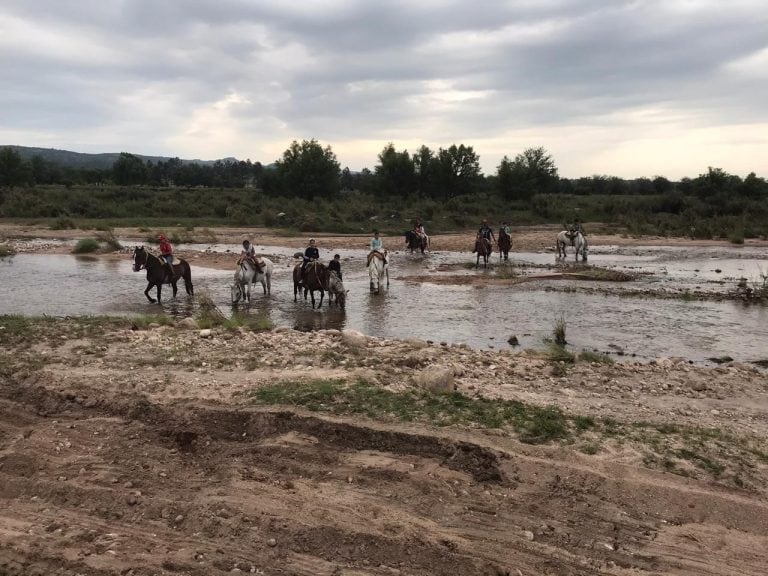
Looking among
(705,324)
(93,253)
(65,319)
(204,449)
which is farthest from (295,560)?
(93,253)

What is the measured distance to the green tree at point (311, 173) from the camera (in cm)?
7094

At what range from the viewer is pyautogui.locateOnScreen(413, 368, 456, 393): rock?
7.94 metres

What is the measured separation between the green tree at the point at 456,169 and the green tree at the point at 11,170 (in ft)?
167

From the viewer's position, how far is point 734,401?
331 inches

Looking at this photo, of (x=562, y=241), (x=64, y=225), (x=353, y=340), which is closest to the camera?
(x=353, y=340)

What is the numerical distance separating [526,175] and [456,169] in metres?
8.98

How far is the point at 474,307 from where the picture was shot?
712 inches

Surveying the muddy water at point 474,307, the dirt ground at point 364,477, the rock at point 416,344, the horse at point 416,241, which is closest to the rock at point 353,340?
the rock at point 416,344

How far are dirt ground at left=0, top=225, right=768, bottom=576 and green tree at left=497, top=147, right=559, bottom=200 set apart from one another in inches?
2599

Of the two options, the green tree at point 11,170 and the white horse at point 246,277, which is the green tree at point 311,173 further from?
the white horse at point 246,277

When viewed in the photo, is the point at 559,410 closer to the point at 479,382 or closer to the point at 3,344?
the point at 479,382

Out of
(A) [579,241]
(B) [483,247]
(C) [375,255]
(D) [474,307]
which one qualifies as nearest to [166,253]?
(C) [375,255]

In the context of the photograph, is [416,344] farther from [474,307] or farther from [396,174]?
[396,174]

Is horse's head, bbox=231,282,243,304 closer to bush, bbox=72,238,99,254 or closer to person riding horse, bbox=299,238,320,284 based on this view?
person riding horse, bbox=299,238,320,284
